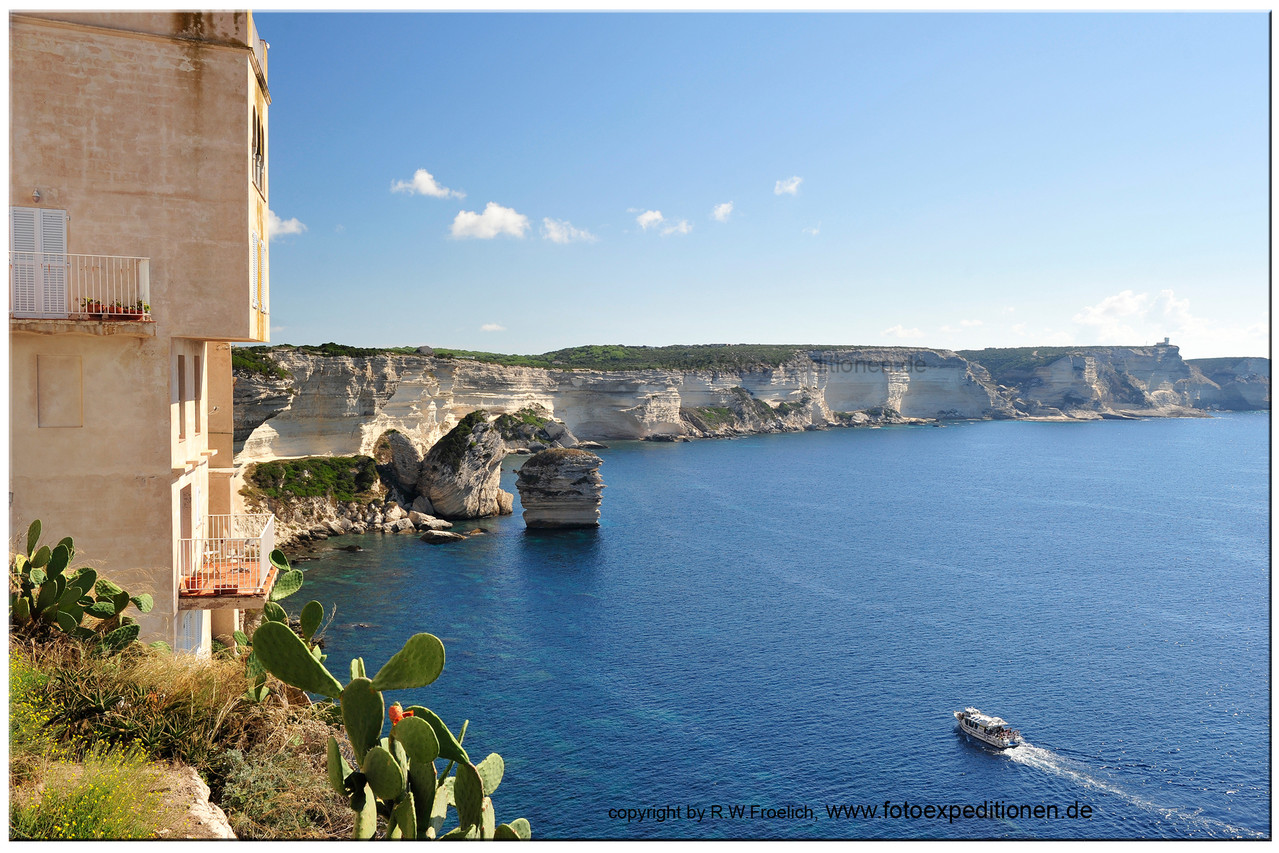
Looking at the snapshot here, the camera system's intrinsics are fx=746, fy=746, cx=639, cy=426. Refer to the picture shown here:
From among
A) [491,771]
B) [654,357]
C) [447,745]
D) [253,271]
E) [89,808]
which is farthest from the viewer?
[654,357]

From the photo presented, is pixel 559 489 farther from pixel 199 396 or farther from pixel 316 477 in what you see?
pixel 199 396

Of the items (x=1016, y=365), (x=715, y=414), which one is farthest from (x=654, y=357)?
(x=1016, y=365)

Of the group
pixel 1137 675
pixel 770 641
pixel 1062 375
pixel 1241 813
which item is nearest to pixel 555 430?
pixel 770 641

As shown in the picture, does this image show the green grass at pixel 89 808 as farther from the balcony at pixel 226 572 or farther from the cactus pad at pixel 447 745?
the balcony at pixel 226 572

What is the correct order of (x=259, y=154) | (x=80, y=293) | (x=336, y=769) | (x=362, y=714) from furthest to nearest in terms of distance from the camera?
1. (x=259, y=154)
2. (x=80, y=293)
3. (x=362, y=714)
4. (x=336, y=769)

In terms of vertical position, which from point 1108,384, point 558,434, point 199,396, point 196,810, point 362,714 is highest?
point 1108,384

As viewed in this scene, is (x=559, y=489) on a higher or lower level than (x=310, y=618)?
lower

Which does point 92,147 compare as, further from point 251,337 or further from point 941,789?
point 941,789

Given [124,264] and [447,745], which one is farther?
[124,264]
